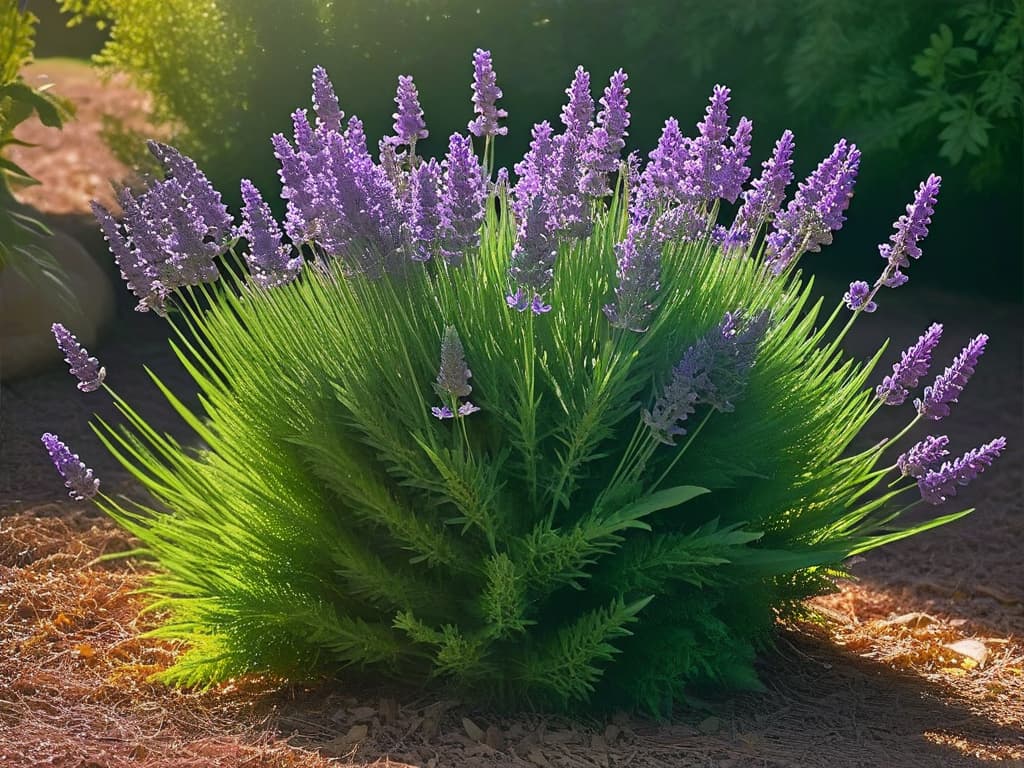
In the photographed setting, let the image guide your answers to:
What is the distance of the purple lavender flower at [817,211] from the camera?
2.89 meters

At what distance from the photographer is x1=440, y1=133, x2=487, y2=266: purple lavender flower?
8.14ft

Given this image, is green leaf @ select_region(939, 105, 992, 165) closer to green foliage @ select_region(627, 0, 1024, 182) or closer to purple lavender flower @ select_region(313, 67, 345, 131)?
green foliage @ select_region(627, 0, 1024, 182)

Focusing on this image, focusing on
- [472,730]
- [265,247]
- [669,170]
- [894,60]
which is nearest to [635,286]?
[669,170]

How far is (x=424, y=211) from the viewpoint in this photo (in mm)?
2621

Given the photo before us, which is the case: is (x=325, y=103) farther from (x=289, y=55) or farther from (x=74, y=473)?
(x=289, y=55)

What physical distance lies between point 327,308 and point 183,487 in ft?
1.91

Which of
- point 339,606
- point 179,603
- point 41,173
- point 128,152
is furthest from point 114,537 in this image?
point 41,173

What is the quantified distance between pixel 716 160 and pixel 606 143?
0.89ft

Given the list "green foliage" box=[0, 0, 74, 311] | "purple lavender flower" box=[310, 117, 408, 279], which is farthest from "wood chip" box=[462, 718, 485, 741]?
"green foliage" box=[0, 0, 74, 311]

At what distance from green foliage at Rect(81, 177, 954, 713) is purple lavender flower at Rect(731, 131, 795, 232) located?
0.53ft

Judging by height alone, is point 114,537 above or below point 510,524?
below

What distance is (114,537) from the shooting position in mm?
3953

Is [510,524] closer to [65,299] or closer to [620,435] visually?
[620,435]

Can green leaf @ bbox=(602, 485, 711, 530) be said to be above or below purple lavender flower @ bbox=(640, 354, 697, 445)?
below
